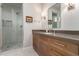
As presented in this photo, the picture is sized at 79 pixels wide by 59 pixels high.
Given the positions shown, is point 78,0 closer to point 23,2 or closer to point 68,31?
point 68,31

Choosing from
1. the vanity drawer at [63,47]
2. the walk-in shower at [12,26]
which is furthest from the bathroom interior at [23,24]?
the vanity drawer at [63,47]

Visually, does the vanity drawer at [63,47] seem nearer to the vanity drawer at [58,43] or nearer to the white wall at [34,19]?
the vanity drawer at [58,43]

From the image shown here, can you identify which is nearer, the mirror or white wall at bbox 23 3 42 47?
white wall at bbox 23 3 42 47

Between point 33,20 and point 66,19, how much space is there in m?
0.69

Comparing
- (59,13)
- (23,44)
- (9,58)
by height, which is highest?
(59,13)

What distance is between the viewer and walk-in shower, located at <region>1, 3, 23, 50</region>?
2.15m

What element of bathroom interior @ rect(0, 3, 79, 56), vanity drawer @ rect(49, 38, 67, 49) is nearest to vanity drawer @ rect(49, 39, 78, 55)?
vanity drawer @ rect(49, 38, 67, 49)

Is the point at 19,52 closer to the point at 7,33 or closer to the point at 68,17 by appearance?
the point at 7,33

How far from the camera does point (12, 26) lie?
2188 millimetres

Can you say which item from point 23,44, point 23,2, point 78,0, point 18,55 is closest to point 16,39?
point 23,44

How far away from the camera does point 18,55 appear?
2.08 metres

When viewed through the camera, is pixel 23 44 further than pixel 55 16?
No

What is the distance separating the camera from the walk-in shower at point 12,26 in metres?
2.15

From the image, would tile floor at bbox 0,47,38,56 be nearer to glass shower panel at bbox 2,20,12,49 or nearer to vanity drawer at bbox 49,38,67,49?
glass shower panel at bbox 2,20,12,49
